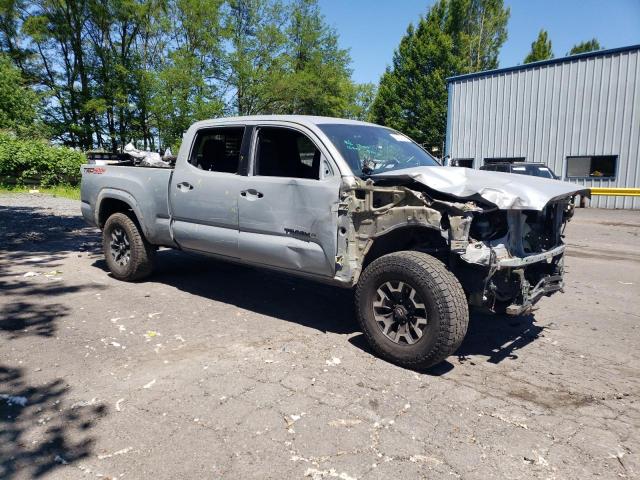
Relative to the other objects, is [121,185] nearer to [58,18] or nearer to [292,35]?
[58,18]

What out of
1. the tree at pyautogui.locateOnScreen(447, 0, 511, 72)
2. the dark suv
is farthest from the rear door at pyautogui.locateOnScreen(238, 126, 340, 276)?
the tree at pyautogui.locateOnScreen(447, 0, 511, 72)

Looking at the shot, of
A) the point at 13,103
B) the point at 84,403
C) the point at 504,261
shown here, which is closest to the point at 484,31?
the point at 13,103

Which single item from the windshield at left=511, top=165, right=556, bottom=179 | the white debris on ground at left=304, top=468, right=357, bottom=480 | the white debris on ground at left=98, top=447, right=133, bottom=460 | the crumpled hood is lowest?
the white debris on ground at left=304, top=468, right=357, bottom=480

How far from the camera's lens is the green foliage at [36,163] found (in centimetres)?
1866

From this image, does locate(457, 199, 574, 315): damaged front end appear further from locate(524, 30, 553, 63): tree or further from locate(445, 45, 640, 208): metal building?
locate(524, 30, 553, 63): tree

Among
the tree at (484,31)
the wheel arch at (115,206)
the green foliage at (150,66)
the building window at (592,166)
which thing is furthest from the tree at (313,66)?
the wheel arch at (115,206)

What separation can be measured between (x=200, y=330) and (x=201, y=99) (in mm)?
33545

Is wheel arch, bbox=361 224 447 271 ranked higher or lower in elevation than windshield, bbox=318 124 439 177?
lower

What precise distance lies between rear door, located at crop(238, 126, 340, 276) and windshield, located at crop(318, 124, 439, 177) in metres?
0.21

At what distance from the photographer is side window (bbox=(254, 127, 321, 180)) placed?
15.3 ft

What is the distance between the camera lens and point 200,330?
4.62 m

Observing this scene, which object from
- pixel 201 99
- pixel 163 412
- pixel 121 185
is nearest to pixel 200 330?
pixel 163 412

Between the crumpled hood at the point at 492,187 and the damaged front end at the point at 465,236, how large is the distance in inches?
2.5

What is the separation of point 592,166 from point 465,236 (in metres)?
19.1
